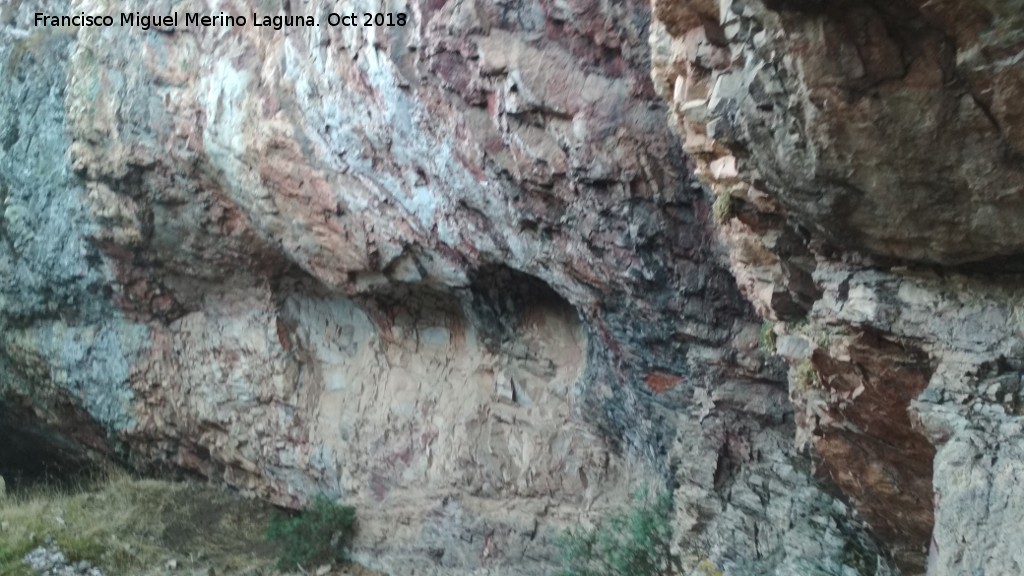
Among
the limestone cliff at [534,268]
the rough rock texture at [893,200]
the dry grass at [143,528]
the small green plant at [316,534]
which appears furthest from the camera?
the small green plant at [316,534]

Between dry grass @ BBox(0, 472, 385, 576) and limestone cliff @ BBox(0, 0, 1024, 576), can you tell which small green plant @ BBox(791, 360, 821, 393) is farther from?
dry grass @ BBox(0, 472, 385, 576)

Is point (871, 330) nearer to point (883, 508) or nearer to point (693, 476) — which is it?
point (883, 508)

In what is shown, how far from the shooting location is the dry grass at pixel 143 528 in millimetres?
5734

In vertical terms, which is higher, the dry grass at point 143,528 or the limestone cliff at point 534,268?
the limestone cliff at point 534,268

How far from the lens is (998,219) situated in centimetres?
187

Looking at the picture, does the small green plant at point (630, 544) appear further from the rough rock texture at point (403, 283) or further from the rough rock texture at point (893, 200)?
the rough rock texture at point (893, 200)

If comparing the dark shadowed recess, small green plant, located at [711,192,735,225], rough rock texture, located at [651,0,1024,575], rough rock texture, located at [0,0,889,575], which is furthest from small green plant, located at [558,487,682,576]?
the dark shadowed recess

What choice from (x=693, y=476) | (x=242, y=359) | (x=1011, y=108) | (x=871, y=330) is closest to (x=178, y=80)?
(x=242, y=359)

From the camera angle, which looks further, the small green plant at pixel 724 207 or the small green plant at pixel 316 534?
the small green plant at pixel 316 534

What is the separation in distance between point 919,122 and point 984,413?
77 centimetres

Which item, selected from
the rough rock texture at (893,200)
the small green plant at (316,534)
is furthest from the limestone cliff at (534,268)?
the small green plant at (316,534)

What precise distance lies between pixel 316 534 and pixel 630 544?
2525 millimetres

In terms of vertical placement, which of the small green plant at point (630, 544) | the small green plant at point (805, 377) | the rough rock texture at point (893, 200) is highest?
the rough rock texture at point (893, 200)

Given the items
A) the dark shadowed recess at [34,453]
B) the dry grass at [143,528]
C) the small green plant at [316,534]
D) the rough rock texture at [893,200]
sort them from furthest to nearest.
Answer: the dark shadowed recess at [34,453] < the small green plant at [316,534] < the dry grass at [143,528] < the rough rock texture at [893,200]
